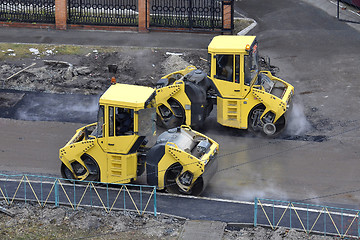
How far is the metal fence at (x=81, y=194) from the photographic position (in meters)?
20.3

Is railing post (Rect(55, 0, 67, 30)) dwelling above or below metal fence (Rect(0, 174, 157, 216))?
above

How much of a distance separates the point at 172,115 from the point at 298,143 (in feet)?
13.5

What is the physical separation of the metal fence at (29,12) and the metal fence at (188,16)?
470cm

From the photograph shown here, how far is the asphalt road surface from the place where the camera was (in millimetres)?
21453

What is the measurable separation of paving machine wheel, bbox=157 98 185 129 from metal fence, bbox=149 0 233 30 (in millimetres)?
10725

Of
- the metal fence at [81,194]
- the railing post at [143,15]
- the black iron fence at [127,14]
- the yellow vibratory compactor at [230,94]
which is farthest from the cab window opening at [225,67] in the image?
the railing post at [143,15]

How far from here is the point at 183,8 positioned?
119 feet

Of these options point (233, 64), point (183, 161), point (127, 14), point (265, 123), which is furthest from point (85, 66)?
point (183, 161)

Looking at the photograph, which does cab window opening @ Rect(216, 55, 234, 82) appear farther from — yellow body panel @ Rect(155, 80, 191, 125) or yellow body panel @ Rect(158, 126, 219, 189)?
yellow body panel @ Rect(158, 126, 219, 189)

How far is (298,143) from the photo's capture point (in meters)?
24.4

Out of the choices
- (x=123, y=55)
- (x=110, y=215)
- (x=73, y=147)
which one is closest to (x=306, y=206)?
(x=110, y=215)

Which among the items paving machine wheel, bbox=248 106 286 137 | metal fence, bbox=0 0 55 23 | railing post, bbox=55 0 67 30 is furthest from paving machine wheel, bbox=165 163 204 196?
metal fence, bbox=0 0 55 23

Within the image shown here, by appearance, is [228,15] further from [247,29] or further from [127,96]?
[127,96]

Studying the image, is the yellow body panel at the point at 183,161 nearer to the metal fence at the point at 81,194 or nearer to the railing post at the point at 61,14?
the metal fence at the point at 81,194
